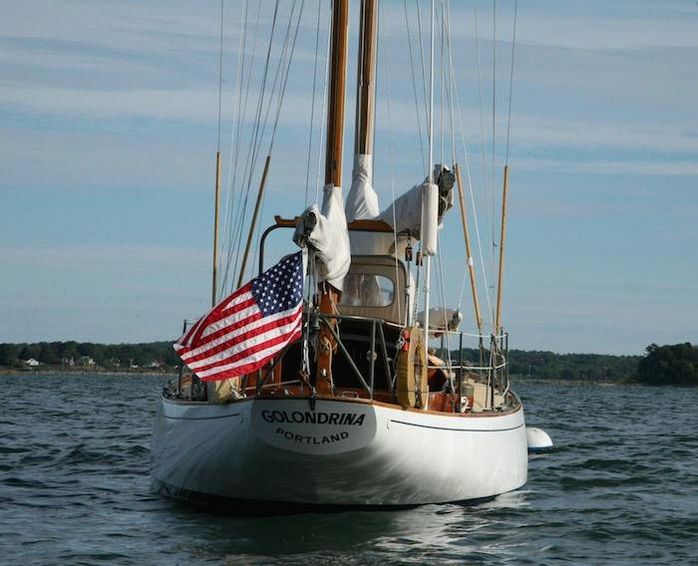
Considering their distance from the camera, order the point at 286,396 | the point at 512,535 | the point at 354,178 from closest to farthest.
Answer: the point at 286,396, the point at 512,535, the point at 354,178

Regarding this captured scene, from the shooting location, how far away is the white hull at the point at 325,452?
56.1ft

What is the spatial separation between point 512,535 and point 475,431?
6.32ft

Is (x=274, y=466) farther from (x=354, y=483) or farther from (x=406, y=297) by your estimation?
(x=406, y=297)

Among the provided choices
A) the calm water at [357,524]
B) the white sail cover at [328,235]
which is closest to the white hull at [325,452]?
the calm water at [357,524]

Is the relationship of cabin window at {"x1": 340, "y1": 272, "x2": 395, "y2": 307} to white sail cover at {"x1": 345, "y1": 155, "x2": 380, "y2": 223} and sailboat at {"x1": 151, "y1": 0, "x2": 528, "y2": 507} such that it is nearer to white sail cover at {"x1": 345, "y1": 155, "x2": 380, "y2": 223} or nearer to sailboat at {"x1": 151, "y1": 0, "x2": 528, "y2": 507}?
sailboat at {"x1": 151, "y1": 0, "x2": 528, "y2": 507}

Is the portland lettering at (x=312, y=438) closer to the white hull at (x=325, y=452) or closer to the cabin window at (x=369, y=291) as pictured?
the white hull at (x=325, y=452)

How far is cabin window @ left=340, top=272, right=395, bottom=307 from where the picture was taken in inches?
892

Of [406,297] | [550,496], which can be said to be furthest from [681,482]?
[406,297]

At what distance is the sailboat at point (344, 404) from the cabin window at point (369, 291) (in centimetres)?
2

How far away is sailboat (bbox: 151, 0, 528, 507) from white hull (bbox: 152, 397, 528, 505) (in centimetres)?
2

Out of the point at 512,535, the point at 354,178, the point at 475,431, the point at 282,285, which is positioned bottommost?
the point at 512,535

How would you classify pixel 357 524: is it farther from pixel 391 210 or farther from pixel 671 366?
pixel 671 366

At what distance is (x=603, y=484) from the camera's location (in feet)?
82.3

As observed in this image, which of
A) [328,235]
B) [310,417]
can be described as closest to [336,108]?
[328,235]
